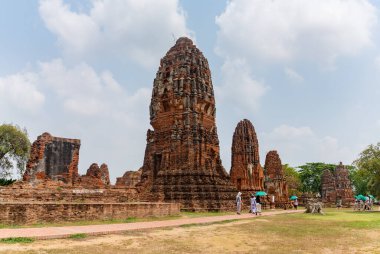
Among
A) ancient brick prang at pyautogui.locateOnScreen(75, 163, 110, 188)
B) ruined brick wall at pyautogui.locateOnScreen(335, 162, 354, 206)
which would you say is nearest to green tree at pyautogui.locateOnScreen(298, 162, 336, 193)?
ruined brick wall at pyautogui.locateOnScreen(335, 162, 354, 206)

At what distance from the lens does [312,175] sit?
61.2 meters

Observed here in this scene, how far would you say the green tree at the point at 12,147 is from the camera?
36625 mm

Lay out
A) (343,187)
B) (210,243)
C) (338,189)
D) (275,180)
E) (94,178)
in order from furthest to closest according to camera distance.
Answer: (338,189), (343,187), (275,180), (94,178), (210,243)

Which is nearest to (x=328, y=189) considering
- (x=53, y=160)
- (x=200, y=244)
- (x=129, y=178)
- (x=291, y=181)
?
(x=291, y=181)

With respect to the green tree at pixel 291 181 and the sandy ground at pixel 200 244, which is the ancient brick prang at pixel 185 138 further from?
the green tree at pixel 291 181

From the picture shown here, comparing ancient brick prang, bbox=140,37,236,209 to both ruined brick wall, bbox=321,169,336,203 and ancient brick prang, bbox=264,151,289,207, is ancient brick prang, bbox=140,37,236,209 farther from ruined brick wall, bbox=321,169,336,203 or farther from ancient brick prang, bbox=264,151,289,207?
ruined brick wall, bbox=321,169,336,203

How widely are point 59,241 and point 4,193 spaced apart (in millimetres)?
8788

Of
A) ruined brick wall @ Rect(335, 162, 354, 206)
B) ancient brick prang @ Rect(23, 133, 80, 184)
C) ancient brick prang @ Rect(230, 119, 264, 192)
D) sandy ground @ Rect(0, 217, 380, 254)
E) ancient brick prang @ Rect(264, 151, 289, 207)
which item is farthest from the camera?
ruined brick wall @ Rect(335, 162, 354, 206)

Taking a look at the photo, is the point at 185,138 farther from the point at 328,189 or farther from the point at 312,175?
the point at 312,175

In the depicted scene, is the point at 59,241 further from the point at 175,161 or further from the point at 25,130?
the point at 25,130

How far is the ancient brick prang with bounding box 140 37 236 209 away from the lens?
2058 centimetres

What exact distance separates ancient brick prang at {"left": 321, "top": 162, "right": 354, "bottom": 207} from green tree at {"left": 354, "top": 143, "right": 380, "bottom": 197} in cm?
1158

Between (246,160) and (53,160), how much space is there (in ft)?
60.3

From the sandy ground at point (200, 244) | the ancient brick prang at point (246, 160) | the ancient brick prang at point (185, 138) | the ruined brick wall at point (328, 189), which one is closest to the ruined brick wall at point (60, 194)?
the ancient brick prang at point (185, 138)
